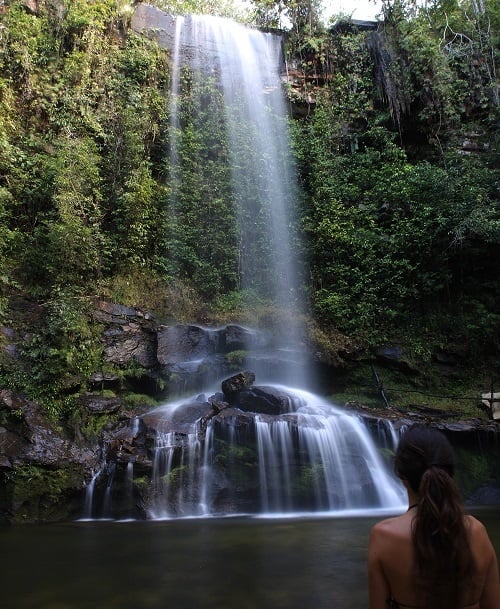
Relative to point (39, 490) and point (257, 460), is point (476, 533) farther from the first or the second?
point (39, 490)

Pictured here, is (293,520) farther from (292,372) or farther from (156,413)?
(292,372)

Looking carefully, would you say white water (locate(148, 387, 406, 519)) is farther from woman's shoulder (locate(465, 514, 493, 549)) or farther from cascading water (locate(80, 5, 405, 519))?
woman's shoulder (locate(465, 514, 493, 549))

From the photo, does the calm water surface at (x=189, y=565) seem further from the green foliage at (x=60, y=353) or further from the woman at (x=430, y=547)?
the green foliage at (x=60, y=353)

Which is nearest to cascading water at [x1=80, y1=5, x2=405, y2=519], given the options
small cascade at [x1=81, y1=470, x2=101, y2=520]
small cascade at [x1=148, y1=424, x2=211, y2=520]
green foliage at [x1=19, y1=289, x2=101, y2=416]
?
small cascade at [x1=148, y1=424, x2=211, y2=520]

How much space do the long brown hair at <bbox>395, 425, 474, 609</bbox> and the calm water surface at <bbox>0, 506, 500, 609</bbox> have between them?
257 centimetres

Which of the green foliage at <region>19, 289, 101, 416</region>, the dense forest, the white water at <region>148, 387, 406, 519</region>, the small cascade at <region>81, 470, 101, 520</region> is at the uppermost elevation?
the dense forest

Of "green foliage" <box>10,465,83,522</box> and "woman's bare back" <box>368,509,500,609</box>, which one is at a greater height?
"woman's bare back" <box>368,509,500,609</box>

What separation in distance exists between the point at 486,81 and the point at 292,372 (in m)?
13.2

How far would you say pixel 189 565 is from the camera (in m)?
4.92

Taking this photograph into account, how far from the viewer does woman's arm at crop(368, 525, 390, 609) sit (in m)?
1.71

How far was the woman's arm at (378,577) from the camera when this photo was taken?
5.62 feet

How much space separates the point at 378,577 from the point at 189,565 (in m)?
3.75


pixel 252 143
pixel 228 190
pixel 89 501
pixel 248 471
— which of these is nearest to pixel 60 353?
pixel 89 501

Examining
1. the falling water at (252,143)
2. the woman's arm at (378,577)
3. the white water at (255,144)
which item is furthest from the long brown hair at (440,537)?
the falling water at (252,143)
